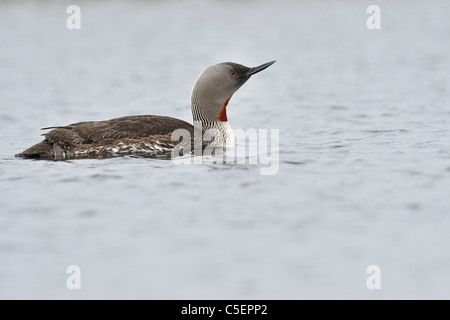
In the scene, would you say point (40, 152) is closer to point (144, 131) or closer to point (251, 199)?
point (144, 131)

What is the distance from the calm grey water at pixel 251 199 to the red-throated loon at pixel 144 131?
28cm

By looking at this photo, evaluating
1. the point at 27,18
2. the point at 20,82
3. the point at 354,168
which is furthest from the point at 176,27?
the point at 354,168

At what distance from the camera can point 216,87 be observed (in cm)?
776

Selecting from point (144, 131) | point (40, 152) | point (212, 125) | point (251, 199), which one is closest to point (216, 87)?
point (212, 125)

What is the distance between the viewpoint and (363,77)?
13.7m

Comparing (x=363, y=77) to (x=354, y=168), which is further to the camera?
(x=363, y=77)

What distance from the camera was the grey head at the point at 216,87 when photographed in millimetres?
7742

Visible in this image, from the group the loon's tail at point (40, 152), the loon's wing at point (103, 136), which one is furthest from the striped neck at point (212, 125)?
the loon's tail at point (40, 152)

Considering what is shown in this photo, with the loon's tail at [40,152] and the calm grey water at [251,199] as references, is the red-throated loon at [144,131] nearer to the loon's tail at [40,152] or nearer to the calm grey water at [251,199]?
the loon's tail at [40,152]

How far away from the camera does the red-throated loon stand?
23.8ft

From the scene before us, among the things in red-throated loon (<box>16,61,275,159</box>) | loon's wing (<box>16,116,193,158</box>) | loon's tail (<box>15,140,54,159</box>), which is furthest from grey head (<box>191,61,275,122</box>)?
loon's tail (<box>15,140,54,159</box>)

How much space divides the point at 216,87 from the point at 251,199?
2.56m
